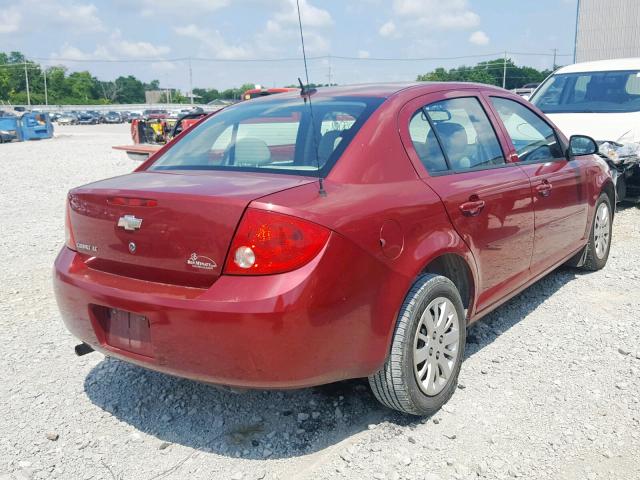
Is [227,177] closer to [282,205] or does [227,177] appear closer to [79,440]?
[282,205]

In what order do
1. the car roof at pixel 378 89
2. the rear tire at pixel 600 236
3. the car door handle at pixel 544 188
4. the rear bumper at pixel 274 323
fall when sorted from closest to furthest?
the rear bumper at pixel 274 323
the car roof at pixel 378 89
the car door handle at pixel 544 188
the rear tire at pixel 600 236

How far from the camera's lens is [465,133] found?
11.8ft

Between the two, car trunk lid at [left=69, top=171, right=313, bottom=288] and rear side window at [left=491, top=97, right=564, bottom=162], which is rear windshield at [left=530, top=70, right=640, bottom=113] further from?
car trunk lid at [left=69, top=171, right=313, bottom=288]

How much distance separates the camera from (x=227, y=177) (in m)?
2.86

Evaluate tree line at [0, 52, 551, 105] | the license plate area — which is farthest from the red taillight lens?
tree line at [0, 52, 551, 105]

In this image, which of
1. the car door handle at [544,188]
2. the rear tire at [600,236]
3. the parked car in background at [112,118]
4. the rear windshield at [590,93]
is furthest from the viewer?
the parked car in background at [112,118]

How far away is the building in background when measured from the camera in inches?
1451

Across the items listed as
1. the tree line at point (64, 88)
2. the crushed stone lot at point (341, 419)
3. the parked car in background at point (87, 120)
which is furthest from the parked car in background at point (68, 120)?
the crushed stone lot at point (341, 419)

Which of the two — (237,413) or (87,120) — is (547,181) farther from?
(87,120)

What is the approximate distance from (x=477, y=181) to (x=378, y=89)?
0.76 meters

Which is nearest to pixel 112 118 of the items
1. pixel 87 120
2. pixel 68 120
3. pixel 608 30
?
pixel 87 120

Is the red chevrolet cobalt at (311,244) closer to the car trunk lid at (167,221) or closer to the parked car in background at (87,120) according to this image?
the car trunk lid at (167,221)

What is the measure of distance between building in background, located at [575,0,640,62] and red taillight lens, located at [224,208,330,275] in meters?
39.6

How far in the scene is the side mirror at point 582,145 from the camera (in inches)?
185
